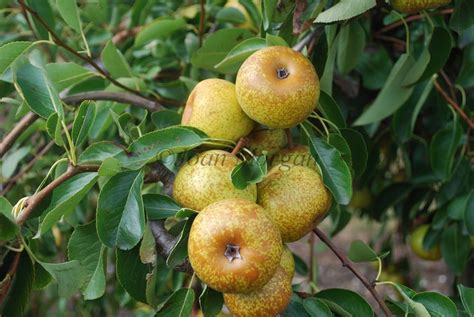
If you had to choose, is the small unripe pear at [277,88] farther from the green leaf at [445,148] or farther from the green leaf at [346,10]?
the green leaf at [445,148]

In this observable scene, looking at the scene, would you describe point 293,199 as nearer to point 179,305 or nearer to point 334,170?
point 334,170

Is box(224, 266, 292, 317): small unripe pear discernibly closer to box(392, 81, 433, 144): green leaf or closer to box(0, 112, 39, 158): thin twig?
box(0, 112, 39, 158): thin twig

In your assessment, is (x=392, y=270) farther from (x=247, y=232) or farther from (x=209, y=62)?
(x=247, y=232)

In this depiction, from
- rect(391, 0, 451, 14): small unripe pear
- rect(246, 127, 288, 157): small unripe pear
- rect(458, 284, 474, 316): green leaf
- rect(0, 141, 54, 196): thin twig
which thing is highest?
rect(391, 0, 451, 14): small unripe pear

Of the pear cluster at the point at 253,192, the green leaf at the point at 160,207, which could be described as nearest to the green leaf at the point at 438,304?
the pear cluster at the point at 253,192

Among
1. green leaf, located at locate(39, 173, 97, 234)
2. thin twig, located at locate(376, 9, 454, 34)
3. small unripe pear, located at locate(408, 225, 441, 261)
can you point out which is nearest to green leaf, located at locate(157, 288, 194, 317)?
green leaf, located at locate(39, 173, 97, 234)
